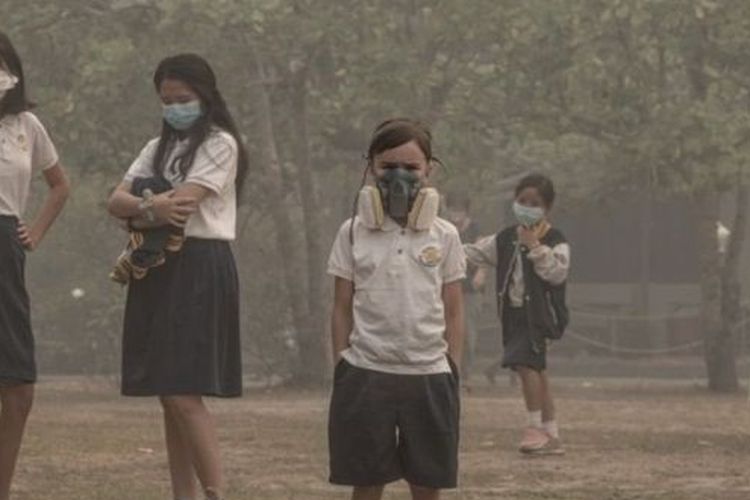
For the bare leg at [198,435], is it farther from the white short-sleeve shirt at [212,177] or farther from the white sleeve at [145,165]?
the white sleeve at [145,165]

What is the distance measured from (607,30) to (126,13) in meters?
4.44

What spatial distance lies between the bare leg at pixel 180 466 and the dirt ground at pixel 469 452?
1822 mm

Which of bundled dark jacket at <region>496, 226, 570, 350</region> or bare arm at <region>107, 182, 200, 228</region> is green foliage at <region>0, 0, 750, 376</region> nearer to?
bundled dark jacket at <region>496, 226, 570, 350</region>

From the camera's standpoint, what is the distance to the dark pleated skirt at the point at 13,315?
29.4 feet

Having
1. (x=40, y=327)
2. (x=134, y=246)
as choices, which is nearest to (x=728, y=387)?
(x=40, y=327)

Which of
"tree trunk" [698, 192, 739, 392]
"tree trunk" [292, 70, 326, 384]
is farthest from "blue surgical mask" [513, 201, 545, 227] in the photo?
"tree trunk" [698, 192, 739, 392]

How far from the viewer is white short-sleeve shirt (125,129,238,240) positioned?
9.20 m

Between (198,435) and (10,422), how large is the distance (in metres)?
0.68

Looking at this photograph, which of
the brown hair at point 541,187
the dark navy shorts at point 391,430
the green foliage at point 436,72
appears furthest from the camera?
the green foliage at point 436,72

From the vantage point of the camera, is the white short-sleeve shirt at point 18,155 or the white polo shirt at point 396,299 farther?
the white short-sleeve shirt at point 18,155

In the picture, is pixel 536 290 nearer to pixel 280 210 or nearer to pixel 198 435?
pixel 198 435

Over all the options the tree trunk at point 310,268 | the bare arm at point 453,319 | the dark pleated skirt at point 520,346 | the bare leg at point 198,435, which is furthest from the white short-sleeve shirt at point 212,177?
the tree trunk at point 310,268

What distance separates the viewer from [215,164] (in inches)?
363

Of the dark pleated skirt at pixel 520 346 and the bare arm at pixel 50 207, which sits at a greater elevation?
the bare arm at pixel 50 207
